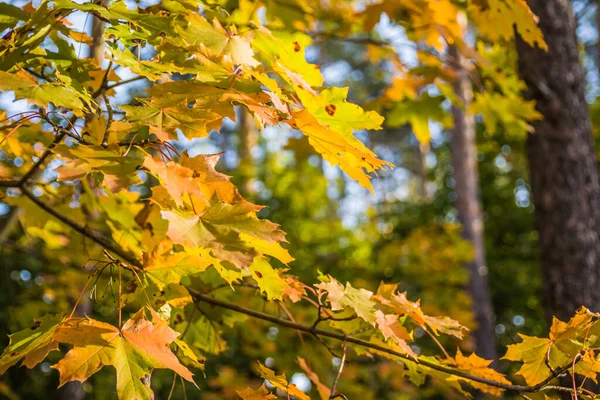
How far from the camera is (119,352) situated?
1.21 metres

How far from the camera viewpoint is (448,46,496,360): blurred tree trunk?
781 centimetres

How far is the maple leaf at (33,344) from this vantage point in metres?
1.20

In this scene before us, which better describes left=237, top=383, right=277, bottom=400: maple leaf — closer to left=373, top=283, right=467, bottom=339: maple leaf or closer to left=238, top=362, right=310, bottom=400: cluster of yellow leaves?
left=238, top=362, right=310, bottom=400: cluster of yellow leaves

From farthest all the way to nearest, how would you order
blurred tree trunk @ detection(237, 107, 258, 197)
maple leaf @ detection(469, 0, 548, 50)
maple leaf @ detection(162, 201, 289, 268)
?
blurred tree trunk @ detection(237, 107, 258, 197), maple leaf @ detection(469, 0, 548, 50), maple leaf @ detection(162, 201, 289, 268)

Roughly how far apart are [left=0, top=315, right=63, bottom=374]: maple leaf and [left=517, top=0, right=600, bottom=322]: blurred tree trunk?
2.50 metres

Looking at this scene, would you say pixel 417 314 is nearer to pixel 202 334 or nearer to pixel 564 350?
pixel 564 350

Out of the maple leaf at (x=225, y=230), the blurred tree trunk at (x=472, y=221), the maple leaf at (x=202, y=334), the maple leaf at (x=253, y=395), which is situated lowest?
the blurred tree trunk at (x=472, y=221)

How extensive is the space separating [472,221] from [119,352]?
25.4ft

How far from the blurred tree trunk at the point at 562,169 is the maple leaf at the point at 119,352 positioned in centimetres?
237

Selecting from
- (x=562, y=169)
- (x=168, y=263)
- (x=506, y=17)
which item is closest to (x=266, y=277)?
(x=168, y=263)

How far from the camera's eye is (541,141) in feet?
10.8

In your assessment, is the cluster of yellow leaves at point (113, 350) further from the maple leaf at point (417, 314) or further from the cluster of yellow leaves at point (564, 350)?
the cluster of yellow leaves at point (564, 350)

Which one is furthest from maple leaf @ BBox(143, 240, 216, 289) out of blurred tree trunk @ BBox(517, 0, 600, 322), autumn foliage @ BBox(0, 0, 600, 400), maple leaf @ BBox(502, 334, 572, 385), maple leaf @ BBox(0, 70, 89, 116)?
blurred tree trunk @ BBox(517, 0, 600, 322)

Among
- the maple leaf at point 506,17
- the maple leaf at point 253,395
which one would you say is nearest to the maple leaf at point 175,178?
the maple leaf at point 253,395
